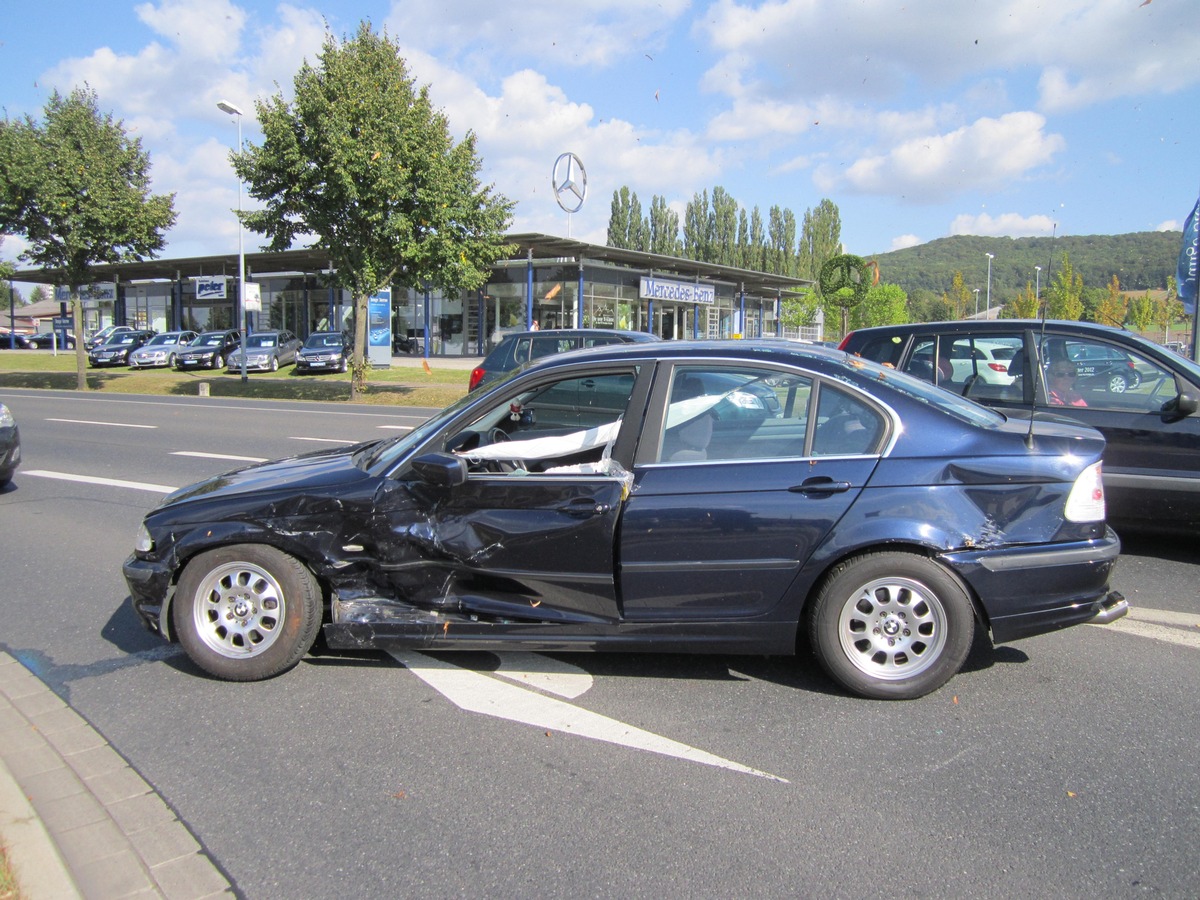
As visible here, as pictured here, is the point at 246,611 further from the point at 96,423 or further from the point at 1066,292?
the point at 1066,292

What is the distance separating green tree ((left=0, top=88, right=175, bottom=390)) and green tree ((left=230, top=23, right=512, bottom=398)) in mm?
5114

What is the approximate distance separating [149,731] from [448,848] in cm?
174

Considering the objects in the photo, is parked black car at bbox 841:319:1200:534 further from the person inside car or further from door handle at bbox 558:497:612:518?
door handle at bbox 558:497:612:518

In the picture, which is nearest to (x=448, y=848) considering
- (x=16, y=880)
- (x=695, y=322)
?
(x=16, y=880)

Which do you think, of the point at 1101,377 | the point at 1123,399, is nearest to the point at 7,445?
the point at 1101,377

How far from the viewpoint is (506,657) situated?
457cm

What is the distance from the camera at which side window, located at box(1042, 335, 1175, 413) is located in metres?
6.02

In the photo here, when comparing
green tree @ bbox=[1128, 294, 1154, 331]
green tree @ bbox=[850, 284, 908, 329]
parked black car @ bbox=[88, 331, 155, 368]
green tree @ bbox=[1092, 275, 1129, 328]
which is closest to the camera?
green tree @ bbox=[1092, 275, 1129, 328]

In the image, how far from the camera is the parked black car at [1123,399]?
19.1 feet

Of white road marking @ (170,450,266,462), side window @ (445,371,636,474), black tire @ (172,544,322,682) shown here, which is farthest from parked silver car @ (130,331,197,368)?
black tire @ (172,544,322,682)

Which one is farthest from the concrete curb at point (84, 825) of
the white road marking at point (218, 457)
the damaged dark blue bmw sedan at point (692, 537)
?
the white road marking at point (218, 457)

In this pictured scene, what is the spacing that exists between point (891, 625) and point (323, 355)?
32.4 m

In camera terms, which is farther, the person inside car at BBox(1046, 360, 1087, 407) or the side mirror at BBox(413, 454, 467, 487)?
the person inside car at BBox(1046, 360, 1087, 407)

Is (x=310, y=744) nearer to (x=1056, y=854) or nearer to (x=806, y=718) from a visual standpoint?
(x=806, y=718)
